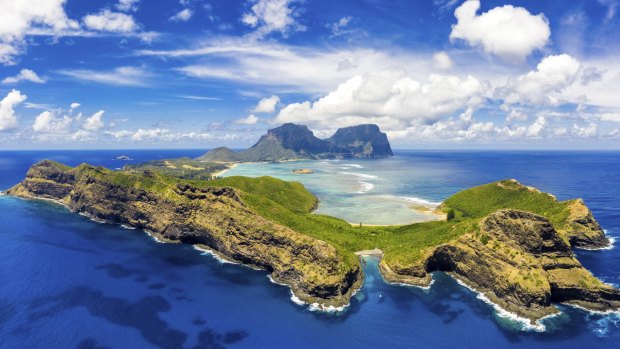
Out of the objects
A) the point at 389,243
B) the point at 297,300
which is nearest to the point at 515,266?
the point at 389,243

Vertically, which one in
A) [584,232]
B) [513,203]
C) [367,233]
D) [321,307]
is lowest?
[321,307]

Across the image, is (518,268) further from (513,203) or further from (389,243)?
(513,203)

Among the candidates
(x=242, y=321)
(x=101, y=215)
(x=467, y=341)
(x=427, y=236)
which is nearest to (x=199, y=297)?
(x=242, y=321)

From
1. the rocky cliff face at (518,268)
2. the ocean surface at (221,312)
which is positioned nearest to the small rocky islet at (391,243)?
the rocky cliff face at (518,268)

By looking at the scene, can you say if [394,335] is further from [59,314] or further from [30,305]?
[30,305]

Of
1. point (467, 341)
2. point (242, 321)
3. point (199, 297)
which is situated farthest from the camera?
point (199, 297)

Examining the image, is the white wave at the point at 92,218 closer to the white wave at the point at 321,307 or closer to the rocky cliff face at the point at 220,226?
the rocky cliff face at the point at 220,226

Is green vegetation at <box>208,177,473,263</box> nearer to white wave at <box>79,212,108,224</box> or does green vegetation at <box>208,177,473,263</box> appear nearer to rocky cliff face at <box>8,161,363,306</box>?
rocky cliff face at <box>8,161,363,306</box>
